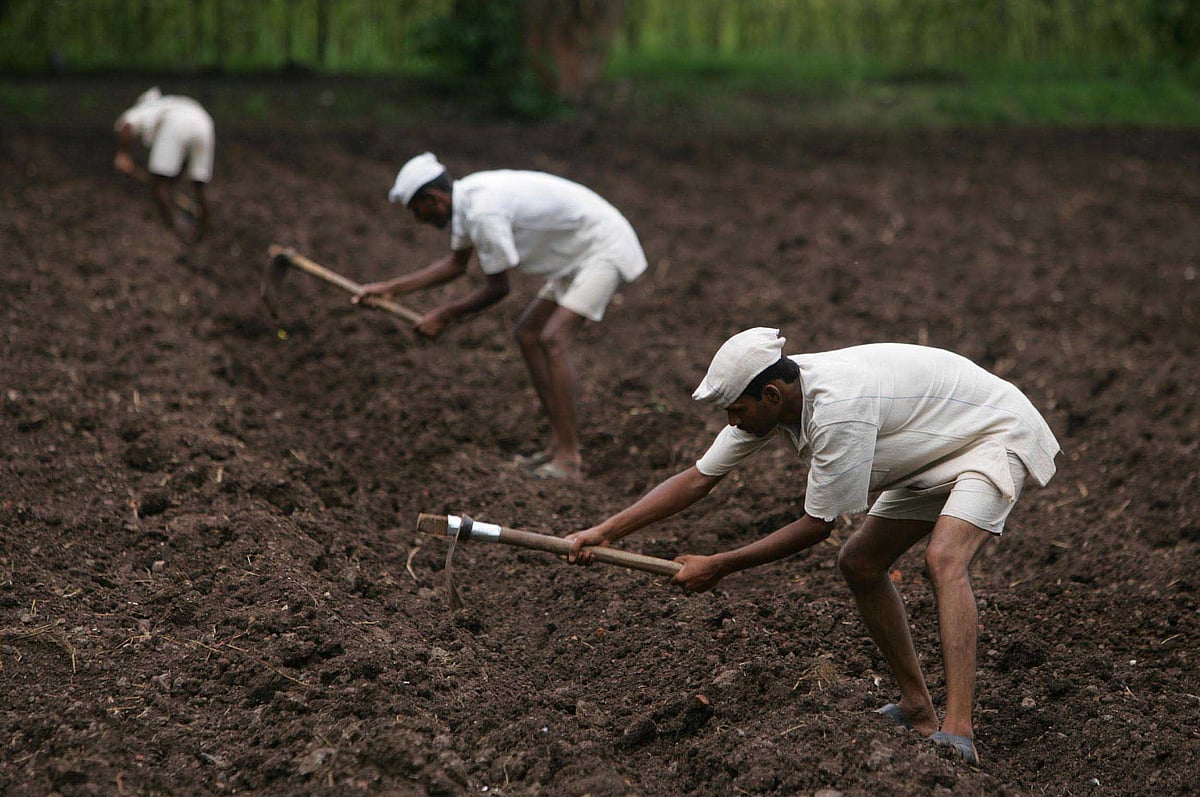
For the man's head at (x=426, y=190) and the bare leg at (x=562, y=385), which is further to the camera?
the bare leg at (x=562, y=385)

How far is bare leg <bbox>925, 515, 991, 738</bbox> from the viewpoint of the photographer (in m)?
3.52

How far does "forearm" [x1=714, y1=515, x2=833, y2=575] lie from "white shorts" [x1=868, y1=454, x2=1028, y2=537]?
0.30 metres

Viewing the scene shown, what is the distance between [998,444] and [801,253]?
6227 mm

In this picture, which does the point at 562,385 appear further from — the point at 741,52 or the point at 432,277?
the point at 741,52

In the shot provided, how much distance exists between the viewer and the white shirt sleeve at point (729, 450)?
3762mm

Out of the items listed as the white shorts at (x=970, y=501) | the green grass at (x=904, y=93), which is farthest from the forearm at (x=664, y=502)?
the green grass at (x=904, y=93)

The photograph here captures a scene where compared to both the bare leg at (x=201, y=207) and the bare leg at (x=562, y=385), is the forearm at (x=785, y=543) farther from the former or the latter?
the bare leg at (x=201, y=207)

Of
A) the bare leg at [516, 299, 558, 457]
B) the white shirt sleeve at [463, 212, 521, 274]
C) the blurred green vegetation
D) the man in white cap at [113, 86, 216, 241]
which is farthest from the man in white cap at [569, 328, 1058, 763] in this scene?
the blurred green vegetation

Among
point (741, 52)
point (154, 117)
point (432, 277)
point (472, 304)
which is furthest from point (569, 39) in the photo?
point (472, 304)

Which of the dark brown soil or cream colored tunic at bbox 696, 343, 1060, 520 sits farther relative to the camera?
the dark brown soil

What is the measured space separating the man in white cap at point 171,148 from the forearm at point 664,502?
6213 millimetres

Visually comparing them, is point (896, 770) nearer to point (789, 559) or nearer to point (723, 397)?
point (723, 397)

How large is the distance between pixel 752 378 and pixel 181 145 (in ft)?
22.8

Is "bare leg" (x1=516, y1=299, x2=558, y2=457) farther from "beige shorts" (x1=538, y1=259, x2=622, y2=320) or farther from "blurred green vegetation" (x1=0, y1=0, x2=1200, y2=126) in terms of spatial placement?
"blurred green vegetation" (x1=0, y1=0, x2=1200, y2=126)
